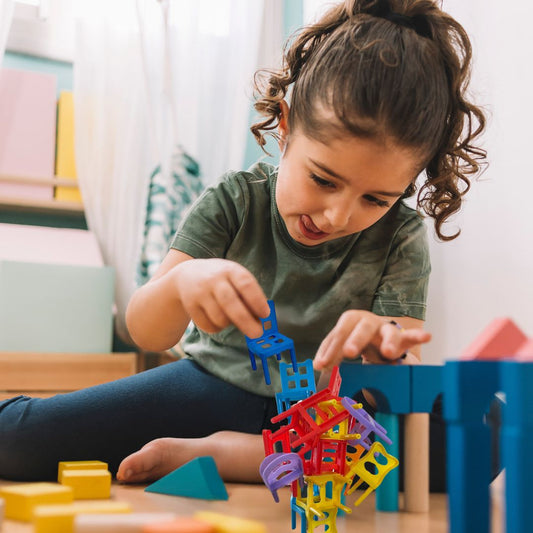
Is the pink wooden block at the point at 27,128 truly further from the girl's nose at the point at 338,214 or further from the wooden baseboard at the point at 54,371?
the girl's nose at the point at 338,214

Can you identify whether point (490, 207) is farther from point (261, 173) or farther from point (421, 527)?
point (421, 527)

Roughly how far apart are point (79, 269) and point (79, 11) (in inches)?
26.5

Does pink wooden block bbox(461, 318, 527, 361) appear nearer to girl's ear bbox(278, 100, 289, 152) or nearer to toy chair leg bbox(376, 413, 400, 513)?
toy chair leg bbox(376, 413, 400, 513)

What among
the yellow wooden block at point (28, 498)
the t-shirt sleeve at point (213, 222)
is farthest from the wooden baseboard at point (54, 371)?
the yellow wooden block at point (28, 498)

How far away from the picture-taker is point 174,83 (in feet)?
5.54

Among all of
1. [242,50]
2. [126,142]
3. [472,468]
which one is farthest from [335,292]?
[242,50]

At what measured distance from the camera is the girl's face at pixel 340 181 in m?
0.65

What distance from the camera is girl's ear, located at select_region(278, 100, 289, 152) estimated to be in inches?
31.2

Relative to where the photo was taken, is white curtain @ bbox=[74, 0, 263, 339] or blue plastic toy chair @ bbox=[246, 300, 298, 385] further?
white curtain @ bbox=[74, 0, 263, 339]

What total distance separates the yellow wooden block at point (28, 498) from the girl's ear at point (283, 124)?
47 centimetres

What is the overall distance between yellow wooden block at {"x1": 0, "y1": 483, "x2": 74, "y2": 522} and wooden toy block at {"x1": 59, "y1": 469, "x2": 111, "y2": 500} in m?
0.09

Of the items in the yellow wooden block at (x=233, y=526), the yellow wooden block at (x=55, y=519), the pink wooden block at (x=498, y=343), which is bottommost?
the yellow wooden block at (x=55, y=519)

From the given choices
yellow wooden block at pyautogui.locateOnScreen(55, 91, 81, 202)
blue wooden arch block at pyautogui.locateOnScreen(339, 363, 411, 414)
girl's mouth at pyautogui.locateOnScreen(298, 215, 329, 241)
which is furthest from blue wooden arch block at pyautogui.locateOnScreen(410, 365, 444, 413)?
yellow wooden block at pyautogui.locateOnScreen(55, 91, 81, 202)

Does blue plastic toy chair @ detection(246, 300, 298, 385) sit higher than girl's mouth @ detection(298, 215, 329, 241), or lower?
lower
